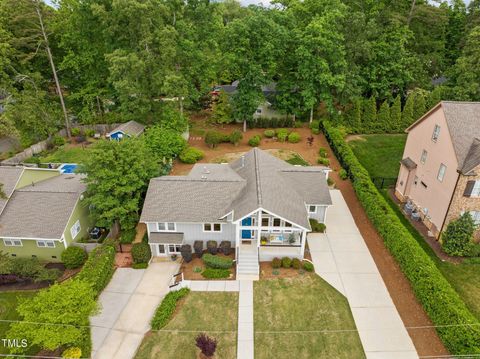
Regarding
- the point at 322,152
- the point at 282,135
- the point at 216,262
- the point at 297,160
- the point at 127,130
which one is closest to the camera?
the point at 216,262

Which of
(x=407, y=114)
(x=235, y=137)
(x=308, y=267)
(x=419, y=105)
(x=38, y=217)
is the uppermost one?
(x=419, y=105)

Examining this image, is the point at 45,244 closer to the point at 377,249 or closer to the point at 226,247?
the point at 226,247

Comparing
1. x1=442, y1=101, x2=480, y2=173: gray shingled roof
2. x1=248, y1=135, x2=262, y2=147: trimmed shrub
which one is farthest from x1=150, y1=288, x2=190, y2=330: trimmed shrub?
x1=248, y1=135, x2=262, y2=147: trimmed shrub

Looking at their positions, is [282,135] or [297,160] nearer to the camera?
[297,160]

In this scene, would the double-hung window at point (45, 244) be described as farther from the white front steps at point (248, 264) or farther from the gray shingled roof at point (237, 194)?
the white front steps at point (248, 264)

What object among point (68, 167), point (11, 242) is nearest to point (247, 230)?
point (11, 242)

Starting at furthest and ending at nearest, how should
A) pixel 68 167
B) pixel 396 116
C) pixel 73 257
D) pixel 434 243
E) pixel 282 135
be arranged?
pixel 396 116 → pixel 282 135 → pixel 68 167 → pixel 434 243 → pixel 73 257
